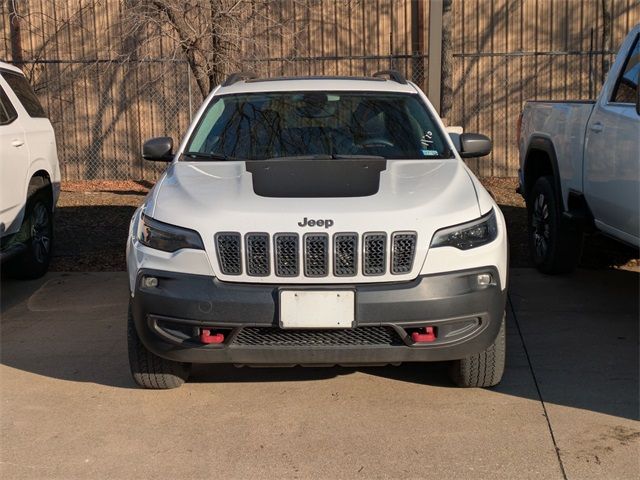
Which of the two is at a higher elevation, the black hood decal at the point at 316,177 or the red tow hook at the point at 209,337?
the black hood decal at the point at 316,177

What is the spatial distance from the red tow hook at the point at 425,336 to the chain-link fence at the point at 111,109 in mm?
9843

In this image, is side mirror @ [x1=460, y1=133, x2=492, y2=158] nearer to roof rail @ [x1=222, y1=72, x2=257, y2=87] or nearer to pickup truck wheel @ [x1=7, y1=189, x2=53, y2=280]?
roof rail @ [x1=222, y1=72, x2=257, y2=87]

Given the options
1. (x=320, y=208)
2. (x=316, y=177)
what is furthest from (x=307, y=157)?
(x=320, y=208)

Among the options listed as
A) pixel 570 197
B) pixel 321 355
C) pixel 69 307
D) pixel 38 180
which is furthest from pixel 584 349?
pixel 38 180

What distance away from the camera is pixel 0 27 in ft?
44.7

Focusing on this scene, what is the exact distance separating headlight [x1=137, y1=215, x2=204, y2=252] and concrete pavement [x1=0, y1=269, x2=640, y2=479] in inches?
36.7

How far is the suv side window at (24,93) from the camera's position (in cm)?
727

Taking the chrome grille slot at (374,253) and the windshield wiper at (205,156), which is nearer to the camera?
the chrome grille slot at (374,253)

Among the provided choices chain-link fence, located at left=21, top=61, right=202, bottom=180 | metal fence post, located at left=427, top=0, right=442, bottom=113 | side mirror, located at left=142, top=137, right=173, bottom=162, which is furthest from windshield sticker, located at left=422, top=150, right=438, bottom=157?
chain-link fence, located at left=21, top=61, right=202, bottom=180

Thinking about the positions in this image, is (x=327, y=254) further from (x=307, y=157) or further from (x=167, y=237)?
(x=307, y=157)

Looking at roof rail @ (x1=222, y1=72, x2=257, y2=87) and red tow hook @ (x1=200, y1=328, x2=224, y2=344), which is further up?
roof rail @ (x1=222, y1=72, x2=257, y2=87)

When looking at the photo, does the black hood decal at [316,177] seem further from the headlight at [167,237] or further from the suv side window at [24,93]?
the suv side window at [24,93]

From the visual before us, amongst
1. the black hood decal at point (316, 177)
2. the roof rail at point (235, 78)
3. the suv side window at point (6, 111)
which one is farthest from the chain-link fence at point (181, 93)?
the black hood decal at point (316, 177)

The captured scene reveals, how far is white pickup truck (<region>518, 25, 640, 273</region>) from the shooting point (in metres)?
5.34
